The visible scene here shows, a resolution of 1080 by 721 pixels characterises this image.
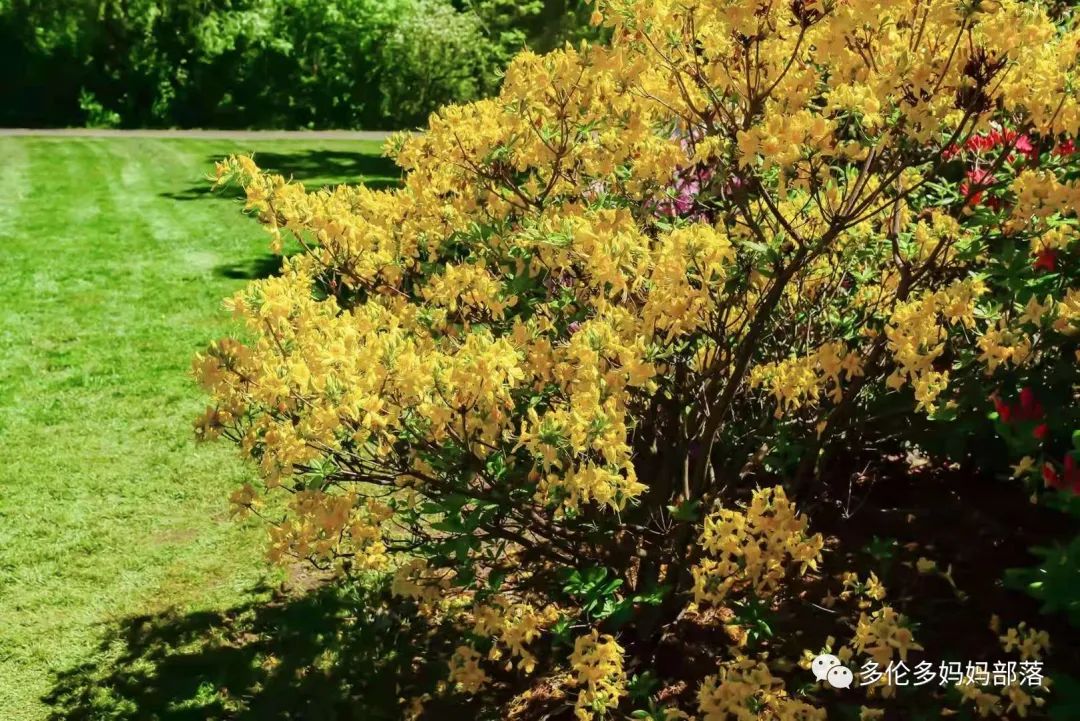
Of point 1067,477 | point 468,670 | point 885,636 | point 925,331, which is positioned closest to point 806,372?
point 925,331

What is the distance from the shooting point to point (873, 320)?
4273 millimetres

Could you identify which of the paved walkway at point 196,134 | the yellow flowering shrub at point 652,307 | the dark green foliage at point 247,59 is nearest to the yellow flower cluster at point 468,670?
the yellow flowering shrub at point 652,307

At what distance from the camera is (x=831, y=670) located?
3.34 meters

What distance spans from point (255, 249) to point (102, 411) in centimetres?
444

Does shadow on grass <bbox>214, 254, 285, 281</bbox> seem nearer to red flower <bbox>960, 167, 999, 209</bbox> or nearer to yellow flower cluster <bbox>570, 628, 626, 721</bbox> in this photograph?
red flower <bbox>960, 167, 999, 209</bbox>

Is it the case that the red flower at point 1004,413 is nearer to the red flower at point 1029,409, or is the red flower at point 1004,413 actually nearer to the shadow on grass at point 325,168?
the red flower at point 1029,409

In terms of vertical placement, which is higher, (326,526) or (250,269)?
(250,269)

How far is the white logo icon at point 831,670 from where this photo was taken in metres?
3.32

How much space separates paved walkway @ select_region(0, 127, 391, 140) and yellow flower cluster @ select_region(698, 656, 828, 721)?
1885 centimetres

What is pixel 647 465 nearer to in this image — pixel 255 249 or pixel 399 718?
pixel 399 718

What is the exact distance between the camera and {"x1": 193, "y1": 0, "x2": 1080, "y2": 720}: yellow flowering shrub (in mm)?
2867

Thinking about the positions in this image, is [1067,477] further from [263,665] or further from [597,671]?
[263,665]

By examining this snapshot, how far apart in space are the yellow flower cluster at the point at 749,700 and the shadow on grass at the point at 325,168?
12.3m

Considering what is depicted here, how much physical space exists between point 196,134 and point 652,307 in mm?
19886
